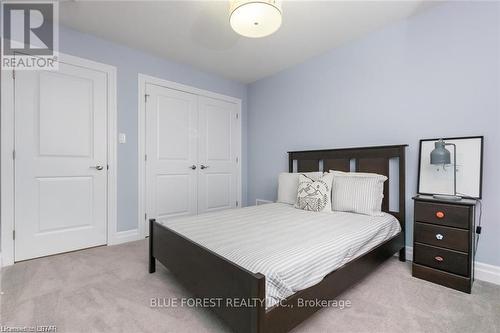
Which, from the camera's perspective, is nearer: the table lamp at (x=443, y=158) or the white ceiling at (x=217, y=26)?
the table lamp at (x=443, y=158)

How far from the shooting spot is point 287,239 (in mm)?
A: 1585

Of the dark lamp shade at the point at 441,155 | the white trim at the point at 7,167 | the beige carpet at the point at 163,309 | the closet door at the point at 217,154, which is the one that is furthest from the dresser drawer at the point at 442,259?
the white trim at the point at 7,167

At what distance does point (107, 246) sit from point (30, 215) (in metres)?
0.82

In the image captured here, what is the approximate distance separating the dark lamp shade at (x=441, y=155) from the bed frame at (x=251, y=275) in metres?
0.37

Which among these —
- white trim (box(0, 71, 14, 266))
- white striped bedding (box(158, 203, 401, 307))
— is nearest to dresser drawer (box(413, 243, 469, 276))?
white striped bedding (box(158, 203, 401, 307))

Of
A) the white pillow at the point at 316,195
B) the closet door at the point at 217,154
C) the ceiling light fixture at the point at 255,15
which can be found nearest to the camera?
the ceiling light fixture at the point at 255,15

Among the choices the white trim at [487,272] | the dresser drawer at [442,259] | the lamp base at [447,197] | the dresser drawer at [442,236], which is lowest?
the white trim at [487,272]

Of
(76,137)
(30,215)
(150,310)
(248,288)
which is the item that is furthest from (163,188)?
(248,288)

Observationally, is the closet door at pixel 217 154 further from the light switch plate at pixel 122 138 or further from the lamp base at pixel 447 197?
the lamp base at pixel 447 197

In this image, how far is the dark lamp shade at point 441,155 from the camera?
1.99 m

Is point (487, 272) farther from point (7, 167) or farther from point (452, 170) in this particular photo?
point (7, 167)

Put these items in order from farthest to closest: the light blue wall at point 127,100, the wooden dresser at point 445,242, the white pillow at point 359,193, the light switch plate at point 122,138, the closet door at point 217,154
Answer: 1. the closet door at point 217,154
2. the light switch plate at point 122,138
3. the light blue wall at point 127,100
4. the white pillow at point 359,193
5. the wooden dresser at point 445,242

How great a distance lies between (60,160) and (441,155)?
12.2 ft

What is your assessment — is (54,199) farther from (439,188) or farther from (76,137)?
(439,188)
